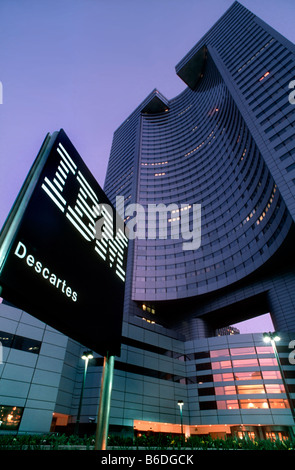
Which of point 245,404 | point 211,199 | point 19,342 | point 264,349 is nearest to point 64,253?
point 19,342

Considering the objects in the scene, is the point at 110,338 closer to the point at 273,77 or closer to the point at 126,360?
the point at 126,360

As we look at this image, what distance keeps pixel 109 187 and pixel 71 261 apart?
310 feet

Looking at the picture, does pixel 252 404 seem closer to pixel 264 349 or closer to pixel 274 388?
pixel 274 388

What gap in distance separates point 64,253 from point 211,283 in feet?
177

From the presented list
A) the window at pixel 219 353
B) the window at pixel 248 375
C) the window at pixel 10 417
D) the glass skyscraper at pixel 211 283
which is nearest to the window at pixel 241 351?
the glass skyscraper at pixel 211 283

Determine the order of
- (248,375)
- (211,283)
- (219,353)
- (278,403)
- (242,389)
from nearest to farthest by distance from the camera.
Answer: (278,403)
(242,389)
(248,375)
(219,353)
(211,283)

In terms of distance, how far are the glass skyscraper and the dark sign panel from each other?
1884 centimetres

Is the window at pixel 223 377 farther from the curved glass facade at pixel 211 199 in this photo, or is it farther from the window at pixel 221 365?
the curved glass facade at pixel 211 199

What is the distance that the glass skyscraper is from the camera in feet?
98.2

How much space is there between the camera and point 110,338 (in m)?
6.37

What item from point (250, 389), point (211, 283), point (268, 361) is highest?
point (211, 283)

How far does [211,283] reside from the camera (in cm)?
5550

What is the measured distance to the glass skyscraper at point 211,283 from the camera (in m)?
29.9

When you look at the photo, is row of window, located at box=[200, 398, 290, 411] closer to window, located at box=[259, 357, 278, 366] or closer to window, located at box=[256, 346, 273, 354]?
window, located at box=[259, 357, 278, 366]
